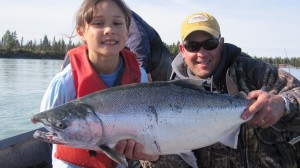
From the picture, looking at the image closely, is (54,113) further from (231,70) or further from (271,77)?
(271,77)

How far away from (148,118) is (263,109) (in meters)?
1.12

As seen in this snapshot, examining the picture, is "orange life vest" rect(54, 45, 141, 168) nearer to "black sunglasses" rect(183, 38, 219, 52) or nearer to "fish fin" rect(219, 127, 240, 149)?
"black sunglasses" rect(183, 38, 219, 52)

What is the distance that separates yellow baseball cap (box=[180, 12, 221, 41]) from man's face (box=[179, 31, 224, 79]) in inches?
2.1

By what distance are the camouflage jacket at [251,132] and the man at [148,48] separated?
5.21ft

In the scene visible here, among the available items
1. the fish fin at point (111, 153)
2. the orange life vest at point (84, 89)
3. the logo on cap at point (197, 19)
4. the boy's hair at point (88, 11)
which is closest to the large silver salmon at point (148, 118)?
the fish fin at point (111, 153)

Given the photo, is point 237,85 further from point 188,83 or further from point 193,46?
point 188,83

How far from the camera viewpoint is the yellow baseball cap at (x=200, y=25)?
4535 mm

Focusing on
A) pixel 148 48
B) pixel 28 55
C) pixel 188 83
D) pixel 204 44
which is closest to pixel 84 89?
pixel 188 83

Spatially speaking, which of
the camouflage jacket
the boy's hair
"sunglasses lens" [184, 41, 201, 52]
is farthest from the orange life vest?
"sunglasses lens" [184, 41, 201, 52]

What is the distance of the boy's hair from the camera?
3899 millimetres

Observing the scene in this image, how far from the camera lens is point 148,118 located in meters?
3.24

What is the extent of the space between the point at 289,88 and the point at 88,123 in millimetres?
2317

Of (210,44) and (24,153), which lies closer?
(210,44)

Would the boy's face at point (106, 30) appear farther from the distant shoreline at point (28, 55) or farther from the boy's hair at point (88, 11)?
the distant shoreline at point (28, 55)
